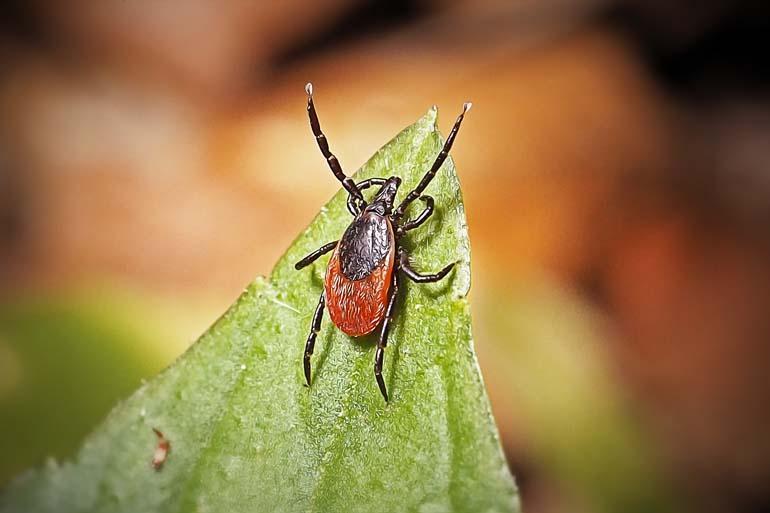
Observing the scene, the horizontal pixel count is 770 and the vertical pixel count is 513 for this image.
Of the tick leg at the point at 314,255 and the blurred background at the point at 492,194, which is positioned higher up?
the blurred background at the point at 492,194

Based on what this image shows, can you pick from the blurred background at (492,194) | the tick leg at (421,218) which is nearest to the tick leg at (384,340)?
the tick leg at (421,218)

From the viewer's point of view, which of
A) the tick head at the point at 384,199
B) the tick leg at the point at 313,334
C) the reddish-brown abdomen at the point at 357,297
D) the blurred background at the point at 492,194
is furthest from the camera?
the blurred background at the point at 492,194

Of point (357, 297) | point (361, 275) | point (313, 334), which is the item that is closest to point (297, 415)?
point (313, 334)

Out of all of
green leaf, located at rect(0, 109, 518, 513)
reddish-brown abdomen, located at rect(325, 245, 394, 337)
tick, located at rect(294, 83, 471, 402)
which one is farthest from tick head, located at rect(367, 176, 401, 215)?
green leaf, located at rect(0, 109, 518, 513)

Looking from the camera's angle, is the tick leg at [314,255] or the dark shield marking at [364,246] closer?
the tick leg at [314,255]

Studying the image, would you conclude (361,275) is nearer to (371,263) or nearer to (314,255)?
(371,263)

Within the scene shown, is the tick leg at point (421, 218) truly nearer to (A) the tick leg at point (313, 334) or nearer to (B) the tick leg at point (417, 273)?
(B) the tick leg at point (417, 273)
